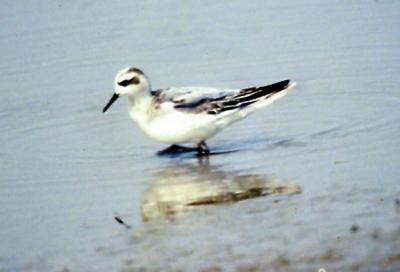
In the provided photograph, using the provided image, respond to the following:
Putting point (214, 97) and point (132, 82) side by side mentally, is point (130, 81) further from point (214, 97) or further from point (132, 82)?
point (214, 97)

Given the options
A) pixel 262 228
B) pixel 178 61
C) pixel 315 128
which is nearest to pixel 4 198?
pixel 262 228

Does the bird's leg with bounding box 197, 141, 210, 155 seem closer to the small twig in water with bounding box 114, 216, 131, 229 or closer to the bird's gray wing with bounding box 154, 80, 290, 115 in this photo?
the bird's gray wing with bounding box 154, 80, 290, 115

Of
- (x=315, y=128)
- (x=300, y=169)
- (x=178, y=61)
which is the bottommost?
(x=300, y=169)

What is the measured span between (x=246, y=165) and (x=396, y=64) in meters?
3.64

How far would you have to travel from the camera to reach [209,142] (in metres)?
11.8

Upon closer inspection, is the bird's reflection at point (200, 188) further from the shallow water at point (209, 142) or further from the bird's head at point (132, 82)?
the bird's head at point (132, 82)

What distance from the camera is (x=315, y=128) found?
453 inches

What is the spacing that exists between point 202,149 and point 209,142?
0.52 meters

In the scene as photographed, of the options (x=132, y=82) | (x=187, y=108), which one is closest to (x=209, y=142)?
(x=187, y=108)

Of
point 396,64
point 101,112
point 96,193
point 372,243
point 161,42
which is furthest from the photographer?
point 161,42

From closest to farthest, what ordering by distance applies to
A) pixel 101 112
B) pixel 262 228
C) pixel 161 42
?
pixel 262 228 → pixel 101 112 → pixel 161 42

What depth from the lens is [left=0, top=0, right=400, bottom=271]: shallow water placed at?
836 centimetres

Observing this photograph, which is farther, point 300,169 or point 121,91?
point 121,91

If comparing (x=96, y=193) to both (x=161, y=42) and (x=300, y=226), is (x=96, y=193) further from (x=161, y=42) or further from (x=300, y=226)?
(x=161, y=42)
